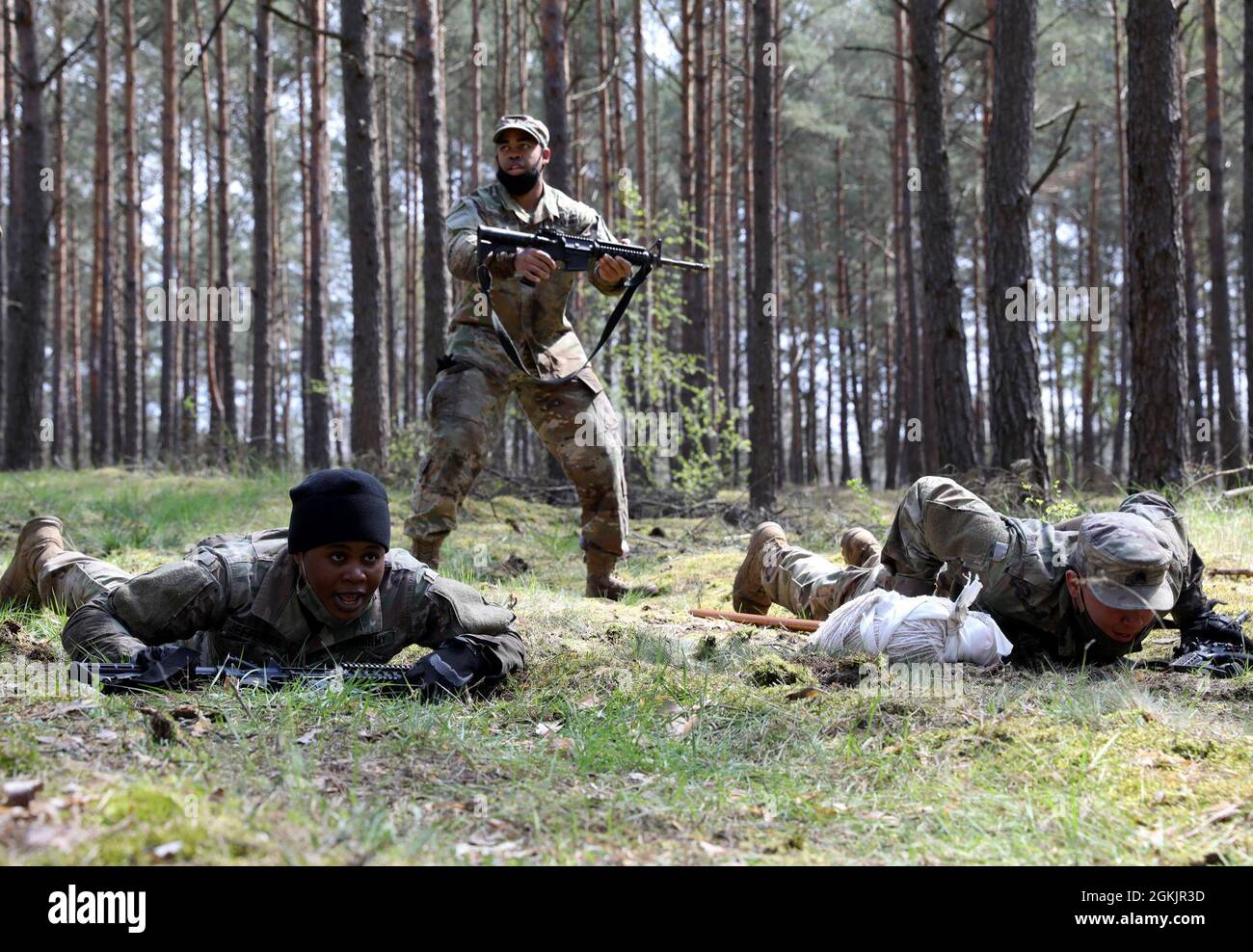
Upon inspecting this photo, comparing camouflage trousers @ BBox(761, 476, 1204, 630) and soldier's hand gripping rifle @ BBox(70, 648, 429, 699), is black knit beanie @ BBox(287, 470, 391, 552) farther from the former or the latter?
camouflage trousers @ BBox(761, 476, 1204, 630)

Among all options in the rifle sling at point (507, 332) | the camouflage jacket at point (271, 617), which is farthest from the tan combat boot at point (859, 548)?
the camouflage jacket at point (271, 617)

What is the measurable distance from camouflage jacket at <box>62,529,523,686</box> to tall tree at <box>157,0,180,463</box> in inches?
431

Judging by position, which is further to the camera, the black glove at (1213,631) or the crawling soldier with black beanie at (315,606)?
the black glove at (1213,631)

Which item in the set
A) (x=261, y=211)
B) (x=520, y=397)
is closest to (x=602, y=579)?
(x=520, y=397)

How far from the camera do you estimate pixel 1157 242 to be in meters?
7.60

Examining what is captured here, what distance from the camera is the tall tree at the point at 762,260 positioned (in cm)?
1070

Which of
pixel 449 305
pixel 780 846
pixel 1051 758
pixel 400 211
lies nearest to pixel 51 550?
pixel 780 846

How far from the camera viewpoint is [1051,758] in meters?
2.85

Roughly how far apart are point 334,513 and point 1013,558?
2.57m

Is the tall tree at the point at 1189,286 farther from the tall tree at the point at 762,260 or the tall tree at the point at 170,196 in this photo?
the tall tree at the point at 170,196

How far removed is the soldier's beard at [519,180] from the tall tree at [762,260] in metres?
5.23

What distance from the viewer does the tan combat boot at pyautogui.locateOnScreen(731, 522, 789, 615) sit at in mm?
5180

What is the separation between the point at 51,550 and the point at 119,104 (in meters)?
23.8

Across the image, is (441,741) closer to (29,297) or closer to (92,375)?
(29,297)
